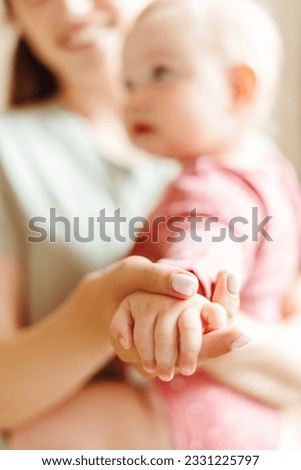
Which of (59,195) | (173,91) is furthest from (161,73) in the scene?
(59,195)

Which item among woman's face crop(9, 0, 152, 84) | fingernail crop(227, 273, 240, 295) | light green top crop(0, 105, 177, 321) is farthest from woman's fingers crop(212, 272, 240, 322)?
woman's face crop(9, 0, 152, 84)

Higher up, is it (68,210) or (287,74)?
(287,74)

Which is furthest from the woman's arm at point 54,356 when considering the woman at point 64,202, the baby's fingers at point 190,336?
the baby's fingers at point 190,336

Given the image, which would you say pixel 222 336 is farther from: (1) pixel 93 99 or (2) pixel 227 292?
(1) pixel 93 99

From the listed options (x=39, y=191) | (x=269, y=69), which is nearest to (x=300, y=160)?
(x=269, y=69)

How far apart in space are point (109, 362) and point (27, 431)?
0.07 m

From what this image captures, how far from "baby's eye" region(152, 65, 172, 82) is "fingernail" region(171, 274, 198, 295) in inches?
6.8

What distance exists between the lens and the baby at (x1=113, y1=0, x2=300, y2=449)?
48cm

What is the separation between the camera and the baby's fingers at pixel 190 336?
380 mm

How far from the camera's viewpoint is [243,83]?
0.51 meters

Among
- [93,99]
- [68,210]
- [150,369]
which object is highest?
[93,99]

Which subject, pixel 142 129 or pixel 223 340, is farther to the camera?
pixel 142 129

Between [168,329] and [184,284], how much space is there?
3 cm

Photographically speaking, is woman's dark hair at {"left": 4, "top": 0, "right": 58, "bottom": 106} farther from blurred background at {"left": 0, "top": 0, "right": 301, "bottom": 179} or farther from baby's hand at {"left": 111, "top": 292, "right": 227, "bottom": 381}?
baby's hand at {"left": 111, "top": 292, "right": 227, "bottom": 381}
